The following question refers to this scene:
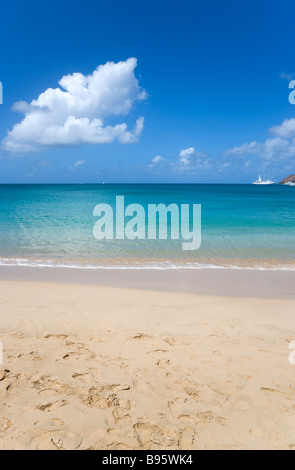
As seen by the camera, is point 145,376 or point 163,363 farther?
point 163,363

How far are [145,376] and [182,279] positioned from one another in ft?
17.5

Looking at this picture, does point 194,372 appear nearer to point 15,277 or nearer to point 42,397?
point 42,397

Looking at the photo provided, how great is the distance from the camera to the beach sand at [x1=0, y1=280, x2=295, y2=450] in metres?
2.85

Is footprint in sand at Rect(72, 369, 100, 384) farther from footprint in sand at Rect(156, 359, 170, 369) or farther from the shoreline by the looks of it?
the shoreline

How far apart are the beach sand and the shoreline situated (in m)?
1.42

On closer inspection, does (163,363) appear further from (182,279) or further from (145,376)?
(182,279)

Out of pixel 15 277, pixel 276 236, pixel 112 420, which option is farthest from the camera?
pixel 276 236

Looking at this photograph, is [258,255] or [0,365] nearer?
[0,365]

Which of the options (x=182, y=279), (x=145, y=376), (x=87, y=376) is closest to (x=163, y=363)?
(x=145, y=376)

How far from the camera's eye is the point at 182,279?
29.5ft

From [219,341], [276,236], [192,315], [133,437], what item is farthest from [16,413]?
[276,236]

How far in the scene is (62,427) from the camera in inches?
113

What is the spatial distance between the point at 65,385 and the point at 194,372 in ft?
5.80
